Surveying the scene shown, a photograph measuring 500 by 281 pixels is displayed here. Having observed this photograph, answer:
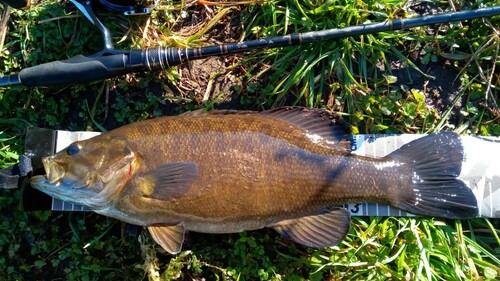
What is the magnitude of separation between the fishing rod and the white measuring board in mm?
507

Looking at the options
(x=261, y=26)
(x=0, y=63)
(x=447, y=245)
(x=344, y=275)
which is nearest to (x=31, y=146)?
(x=0, y=63)

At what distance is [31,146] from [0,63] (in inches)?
37.1

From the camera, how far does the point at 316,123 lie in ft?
12.4

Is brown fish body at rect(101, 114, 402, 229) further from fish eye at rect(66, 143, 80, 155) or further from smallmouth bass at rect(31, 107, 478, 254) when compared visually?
fish eye at rect(66, 143, 80, 155)

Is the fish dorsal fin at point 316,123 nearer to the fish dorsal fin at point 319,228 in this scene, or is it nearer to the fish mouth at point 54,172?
the fish dorsal fin at point 319,228

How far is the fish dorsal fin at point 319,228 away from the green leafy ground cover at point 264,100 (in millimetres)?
321

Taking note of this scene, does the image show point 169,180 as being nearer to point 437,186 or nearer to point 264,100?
point 264,100

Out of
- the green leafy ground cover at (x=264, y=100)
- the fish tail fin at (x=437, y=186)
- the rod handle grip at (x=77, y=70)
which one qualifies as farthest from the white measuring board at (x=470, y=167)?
the rod handle grip at (x=77, y=70)

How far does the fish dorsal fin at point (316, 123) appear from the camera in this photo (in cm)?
377

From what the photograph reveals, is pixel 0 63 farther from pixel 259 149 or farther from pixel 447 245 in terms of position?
pixel 447 245

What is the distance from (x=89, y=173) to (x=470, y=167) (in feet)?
9.46

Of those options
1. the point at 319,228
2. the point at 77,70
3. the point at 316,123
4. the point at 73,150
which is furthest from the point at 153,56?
the point at 319,228

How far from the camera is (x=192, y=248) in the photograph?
13.0ft

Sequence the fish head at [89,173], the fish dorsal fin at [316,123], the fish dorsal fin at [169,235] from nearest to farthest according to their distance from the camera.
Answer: the fish head at [89,173], the fish dorsal fin at [169,235], the fish dorsal fin at [316,123]
